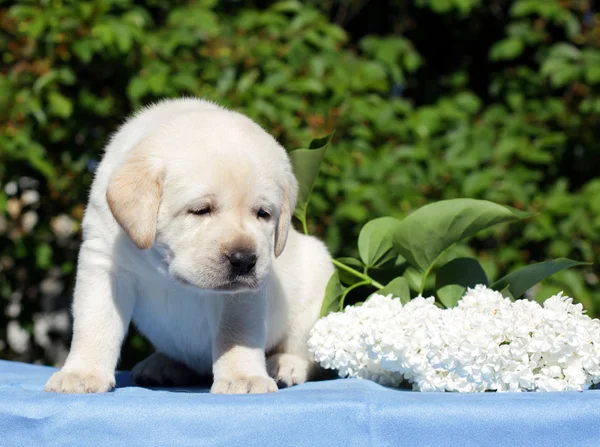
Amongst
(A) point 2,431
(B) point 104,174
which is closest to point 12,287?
(B) point 104,174

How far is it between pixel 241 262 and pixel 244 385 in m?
0.39

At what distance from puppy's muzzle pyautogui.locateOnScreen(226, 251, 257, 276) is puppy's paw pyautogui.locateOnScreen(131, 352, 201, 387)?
79 cm

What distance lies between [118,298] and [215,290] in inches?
15.7

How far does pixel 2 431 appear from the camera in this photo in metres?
2.05

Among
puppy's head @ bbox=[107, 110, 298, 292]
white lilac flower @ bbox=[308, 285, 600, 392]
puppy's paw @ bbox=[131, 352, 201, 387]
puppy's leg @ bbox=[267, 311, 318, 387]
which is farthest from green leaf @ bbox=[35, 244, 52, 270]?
white lilac flower @ bbox=[308, 285, 600, 392]

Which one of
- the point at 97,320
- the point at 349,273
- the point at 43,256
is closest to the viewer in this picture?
the point at 97,320

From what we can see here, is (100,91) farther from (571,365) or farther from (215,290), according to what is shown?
(571,365)

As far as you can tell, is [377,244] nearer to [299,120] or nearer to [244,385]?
[244,385]

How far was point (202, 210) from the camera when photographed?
2.56m

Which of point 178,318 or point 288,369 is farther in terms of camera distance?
point 288,369

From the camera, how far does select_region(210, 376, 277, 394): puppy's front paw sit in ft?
8.30

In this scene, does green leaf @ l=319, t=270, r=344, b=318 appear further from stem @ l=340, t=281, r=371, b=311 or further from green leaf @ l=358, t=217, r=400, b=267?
green leaf @ l=358, t=217, r=400, b=267

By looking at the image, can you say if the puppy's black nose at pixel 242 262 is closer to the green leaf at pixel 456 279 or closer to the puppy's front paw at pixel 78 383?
the puppy's front paw at pixel 78 383

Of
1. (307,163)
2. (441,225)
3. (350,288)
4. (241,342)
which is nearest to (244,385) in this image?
(241,342)
